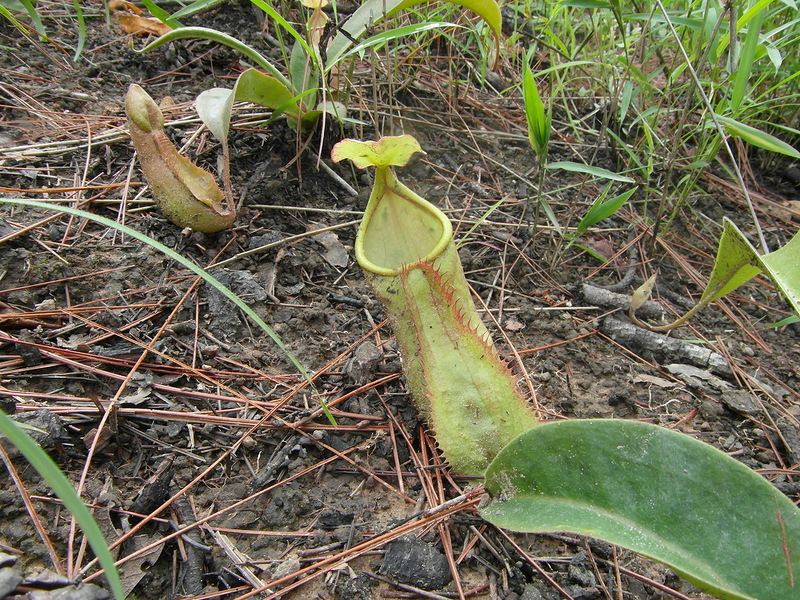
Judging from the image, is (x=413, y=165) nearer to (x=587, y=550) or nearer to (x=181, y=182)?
(x=181, y=182)

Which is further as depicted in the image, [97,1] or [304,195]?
[97,1]

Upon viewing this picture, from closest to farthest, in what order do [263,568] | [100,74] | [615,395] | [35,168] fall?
[263,568] → [615,395] → [35,168] → [100,74]

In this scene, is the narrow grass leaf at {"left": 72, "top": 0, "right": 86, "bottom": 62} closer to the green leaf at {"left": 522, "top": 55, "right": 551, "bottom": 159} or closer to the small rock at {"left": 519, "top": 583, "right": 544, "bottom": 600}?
the green leaf at {"left": 522, "top": 55, "right": 551, "bottom": 159}

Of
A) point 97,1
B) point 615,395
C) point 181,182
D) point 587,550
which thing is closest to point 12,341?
point 181,182

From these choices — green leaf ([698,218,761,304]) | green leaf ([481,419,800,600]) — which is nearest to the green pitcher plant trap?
green leaf ([481,419,800,600])

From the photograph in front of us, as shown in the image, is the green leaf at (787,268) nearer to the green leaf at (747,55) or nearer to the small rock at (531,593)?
the green leaf at (747,55)

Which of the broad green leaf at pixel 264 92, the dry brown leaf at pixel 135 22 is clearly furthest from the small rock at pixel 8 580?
the dry brown leaf at pixel 135 22

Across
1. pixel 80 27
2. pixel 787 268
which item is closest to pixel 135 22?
pixel 80 27
